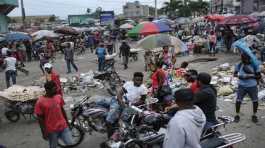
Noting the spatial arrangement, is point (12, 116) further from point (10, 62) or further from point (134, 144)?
point (134, 144)

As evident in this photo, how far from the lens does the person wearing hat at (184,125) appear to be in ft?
12.4

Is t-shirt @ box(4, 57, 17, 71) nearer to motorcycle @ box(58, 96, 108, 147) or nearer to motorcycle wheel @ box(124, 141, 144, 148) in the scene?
motorcycle @ box(58, 96, 108, 147)

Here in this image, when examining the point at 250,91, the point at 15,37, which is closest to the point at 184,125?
the point at 250,91

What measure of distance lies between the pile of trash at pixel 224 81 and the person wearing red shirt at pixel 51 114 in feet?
22.0

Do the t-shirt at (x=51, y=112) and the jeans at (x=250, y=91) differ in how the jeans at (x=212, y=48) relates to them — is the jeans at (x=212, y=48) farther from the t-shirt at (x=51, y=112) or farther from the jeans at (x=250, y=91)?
the t-shirt at (x=51, y=112)

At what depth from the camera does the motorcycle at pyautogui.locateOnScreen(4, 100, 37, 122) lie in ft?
33.5

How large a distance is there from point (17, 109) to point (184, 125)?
7299 millimetres

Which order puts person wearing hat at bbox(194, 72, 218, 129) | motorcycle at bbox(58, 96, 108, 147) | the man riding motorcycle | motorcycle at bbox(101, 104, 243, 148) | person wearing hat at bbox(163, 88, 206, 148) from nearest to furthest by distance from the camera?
person wearing hat at bbox(163, 88, 206, 148)
motorcycle at bbox(101, 104, 243, 148)
person wearing hat at bbox(194, 72, 218, 129)
the man riding motorcycle
motorcycle at bbox(58, 96, 108, 147)

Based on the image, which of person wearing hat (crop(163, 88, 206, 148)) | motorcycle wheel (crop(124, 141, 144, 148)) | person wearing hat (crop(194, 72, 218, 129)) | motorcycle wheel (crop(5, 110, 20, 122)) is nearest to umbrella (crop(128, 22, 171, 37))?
motorcycle wheel (crop(5, 110, 20, 122))

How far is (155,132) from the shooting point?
606 cm

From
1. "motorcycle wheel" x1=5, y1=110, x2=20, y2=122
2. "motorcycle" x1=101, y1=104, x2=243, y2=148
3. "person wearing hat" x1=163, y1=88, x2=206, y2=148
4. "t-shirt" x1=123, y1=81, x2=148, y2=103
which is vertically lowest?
"motorcycle wheel" x1=5, y1=110, x2=20, y2=122

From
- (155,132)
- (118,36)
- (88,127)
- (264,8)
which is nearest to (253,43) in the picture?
(88,127)

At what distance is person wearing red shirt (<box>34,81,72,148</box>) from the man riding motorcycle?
43.7 inches

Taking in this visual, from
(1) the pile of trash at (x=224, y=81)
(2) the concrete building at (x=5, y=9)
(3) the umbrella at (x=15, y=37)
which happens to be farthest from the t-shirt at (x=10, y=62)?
(2) the concrete building at (x=5, y=9)
